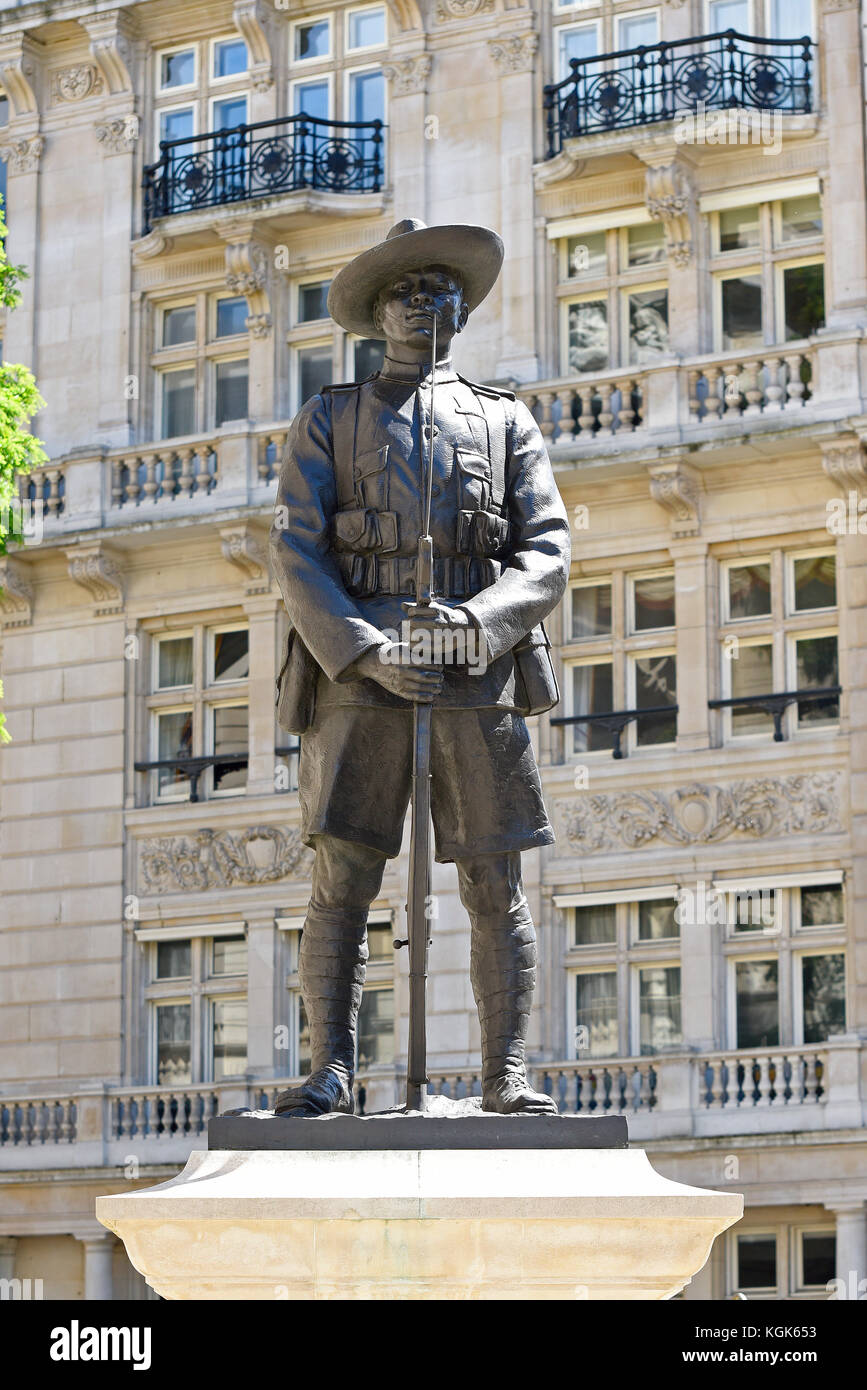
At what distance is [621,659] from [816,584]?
2162 millimetres

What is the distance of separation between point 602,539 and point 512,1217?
1975 centimetres

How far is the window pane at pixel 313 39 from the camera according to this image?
100 ft

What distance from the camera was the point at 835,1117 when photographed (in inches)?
958

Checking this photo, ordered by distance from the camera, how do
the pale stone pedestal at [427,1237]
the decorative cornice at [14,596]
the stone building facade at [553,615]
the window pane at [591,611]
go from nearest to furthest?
the pale stone pedestal at [427,1237] < the stone building facade at [553,615] < the window pane at [591,611] < the decorative cornice at [14,596]

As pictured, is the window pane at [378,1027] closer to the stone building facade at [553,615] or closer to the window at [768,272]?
the stone building facade at [553,615]

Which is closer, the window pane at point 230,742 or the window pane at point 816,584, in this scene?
the window pane at point 816,584

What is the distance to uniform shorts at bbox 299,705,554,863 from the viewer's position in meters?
8.87

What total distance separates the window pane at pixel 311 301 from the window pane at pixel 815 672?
724cm

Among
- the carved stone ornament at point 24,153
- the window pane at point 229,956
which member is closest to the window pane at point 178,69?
the carved stone ornament at point 24,153

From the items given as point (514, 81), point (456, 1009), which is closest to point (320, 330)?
point (514, 81)

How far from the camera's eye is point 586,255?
93.8 ft

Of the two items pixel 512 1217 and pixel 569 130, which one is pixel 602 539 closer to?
pixel 569 130

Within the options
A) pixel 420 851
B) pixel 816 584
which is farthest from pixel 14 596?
pixel 420 851
